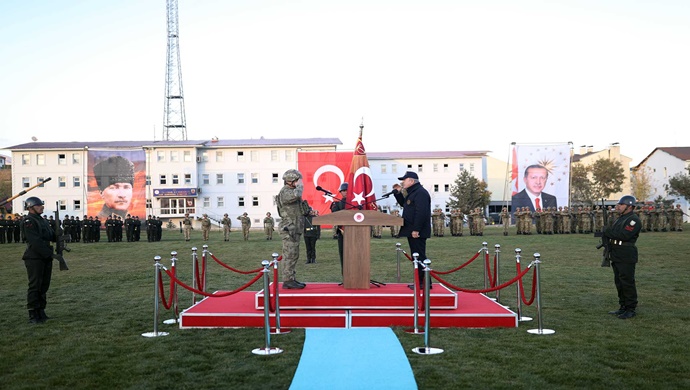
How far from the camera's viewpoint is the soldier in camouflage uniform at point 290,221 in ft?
33.1

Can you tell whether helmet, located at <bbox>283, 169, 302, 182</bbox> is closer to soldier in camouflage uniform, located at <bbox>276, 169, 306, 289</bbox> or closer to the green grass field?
soldier in camouflage uniform, located at <bbox>276, 169, 306, 289</bbox>

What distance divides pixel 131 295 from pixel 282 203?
4.81 metres

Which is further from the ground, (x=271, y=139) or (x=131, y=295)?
(x=271, y=139)

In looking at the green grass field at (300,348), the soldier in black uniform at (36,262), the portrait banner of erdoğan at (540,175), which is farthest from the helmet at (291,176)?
the portrait banner of erdoğan at (540,175)

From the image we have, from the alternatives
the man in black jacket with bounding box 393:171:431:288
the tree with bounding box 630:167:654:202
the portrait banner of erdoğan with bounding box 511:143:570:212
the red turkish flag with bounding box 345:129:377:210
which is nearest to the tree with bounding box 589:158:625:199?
the tree with bounding box 630:167:654:202

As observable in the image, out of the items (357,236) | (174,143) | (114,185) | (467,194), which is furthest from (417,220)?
(174,143)

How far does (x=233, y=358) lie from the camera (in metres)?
7.14

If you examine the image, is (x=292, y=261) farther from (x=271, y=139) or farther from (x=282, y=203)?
(x=271, y=139)

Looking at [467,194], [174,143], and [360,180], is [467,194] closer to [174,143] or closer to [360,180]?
[174,143]

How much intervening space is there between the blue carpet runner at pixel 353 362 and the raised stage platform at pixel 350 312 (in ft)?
1.35

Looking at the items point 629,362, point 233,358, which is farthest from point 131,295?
point 629,362

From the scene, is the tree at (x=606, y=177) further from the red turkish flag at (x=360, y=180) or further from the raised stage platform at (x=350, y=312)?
the raised stage platform at (x=350, y=312)

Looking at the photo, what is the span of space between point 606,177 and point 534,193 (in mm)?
27206

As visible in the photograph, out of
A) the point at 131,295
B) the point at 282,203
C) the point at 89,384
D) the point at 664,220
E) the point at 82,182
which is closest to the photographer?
the point at 89,384
